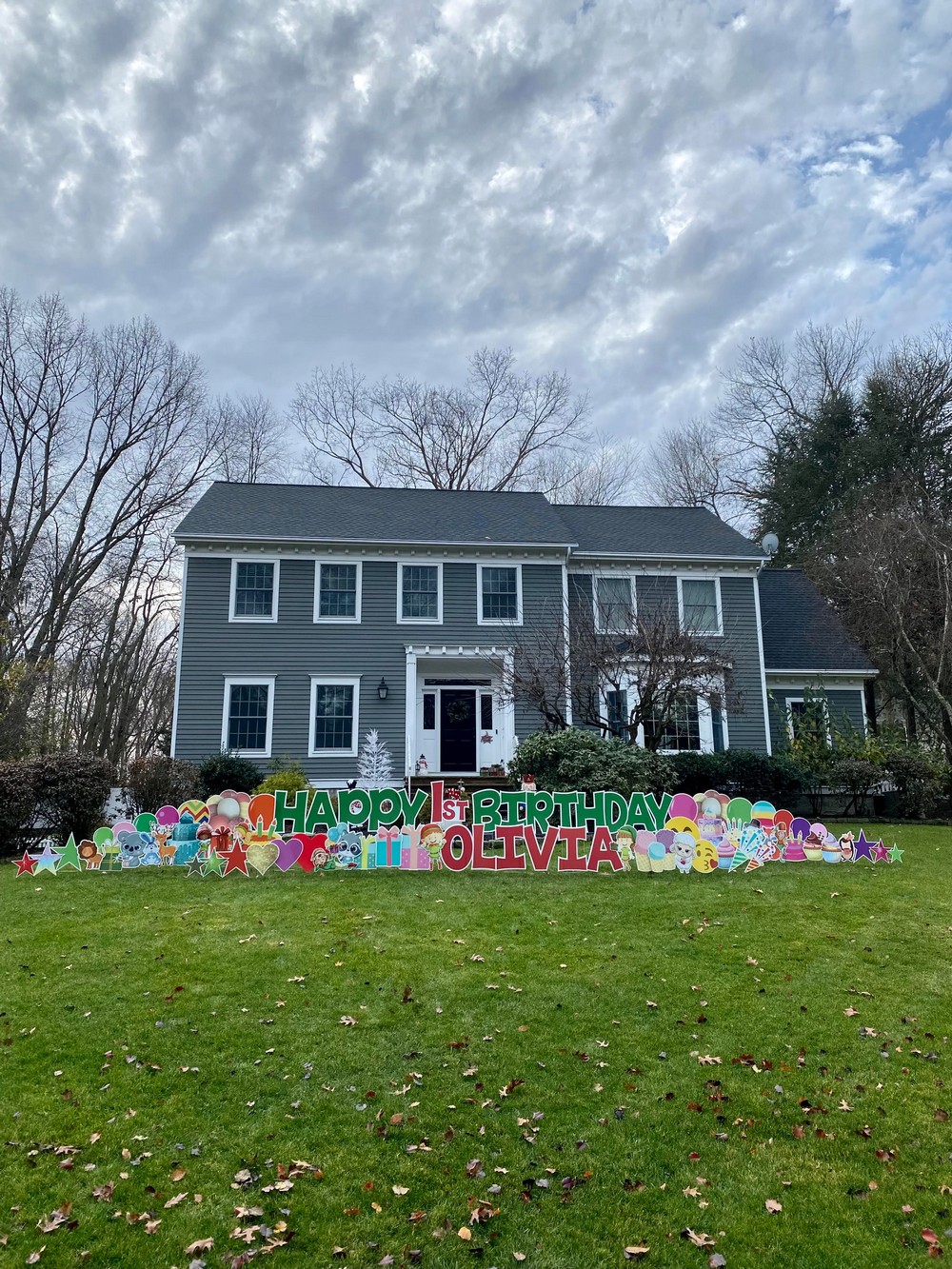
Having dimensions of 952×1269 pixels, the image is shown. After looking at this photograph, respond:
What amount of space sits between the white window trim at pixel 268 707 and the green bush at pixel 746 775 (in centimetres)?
955

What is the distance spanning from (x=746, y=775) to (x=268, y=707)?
11.2 metres

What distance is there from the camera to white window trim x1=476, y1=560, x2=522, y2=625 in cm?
1912

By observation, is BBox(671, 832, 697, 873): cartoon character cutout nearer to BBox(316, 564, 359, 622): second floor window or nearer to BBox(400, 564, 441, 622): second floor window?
BBox(400, 564, 441, 622): second floor window

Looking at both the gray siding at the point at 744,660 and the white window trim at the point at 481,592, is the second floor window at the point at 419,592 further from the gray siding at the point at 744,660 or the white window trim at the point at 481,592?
the gray siding at the point at 744,660

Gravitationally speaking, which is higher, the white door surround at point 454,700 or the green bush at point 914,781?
the white door surround at point 454,700

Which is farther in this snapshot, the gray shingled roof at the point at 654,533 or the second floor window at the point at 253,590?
the gray shingled roof at the point at 654,533

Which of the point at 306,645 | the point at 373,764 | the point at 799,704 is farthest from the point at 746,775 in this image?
the point at 306,645

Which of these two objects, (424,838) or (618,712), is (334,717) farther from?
(424,838)

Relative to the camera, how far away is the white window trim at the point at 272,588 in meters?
18.6

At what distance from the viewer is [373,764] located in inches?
698

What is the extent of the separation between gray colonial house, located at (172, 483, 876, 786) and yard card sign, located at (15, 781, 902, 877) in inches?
266

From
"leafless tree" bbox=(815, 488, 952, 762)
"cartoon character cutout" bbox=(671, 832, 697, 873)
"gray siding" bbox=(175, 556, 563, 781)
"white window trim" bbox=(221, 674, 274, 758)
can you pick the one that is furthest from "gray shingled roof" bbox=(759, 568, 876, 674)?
"white window trim" bbox=(221, 674, 274, 758)

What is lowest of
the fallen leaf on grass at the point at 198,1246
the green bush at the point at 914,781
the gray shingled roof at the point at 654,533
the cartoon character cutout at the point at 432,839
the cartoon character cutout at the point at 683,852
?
the fallen leaf on grass at the point at 198,1246

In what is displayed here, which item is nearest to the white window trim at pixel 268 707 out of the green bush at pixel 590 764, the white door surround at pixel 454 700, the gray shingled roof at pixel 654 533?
the white door surround at pixel 454 700
